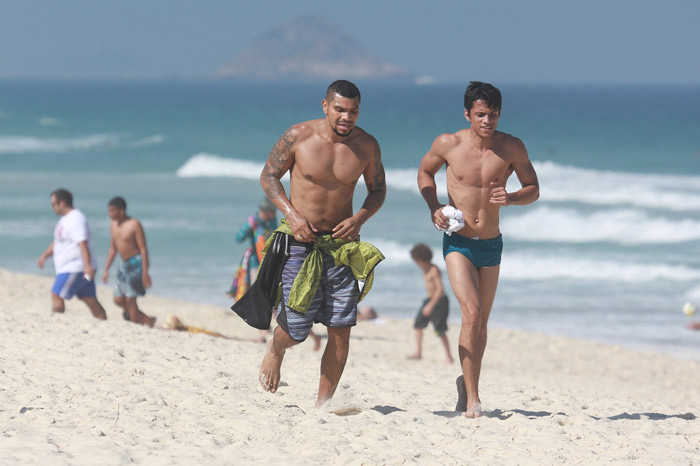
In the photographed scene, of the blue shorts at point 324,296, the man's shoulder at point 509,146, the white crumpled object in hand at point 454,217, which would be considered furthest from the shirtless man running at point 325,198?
the man's shoulder at point 509,146

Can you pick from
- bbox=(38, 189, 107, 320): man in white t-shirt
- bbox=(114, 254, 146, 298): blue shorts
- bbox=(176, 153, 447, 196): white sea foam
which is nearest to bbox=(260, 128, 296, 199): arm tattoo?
bbox=(38, 189, 107, 320): man in white t-shirt

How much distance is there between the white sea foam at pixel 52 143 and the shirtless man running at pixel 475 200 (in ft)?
120

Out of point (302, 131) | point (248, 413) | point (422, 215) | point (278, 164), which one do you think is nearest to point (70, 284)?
point (248, 413)

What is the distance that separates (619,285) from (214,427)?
1181 centimetres

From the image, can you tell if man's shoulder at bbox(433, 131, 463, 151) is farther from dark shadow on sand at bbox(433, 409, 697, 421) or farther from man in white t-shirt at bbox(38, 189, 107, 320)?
man in white t-shirt at bbox(38, 189, 107, 320)

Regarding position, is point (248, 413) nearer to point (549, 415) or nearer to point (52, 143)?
point (549, 415)

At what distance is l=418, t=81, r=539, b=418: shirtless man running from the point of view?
5.51 metres

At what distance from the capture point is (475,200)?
18.3ft

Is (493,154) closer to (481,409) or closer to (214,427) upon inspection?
(481,409)

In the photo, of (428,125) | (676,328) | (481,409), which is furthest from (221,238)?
(428,125)

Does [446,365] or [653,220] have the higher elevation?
[653,220]

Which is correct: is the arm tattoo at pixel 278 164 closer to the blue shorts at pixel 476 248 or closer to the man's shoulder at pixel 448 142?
the man's shoulder at pixel 448 142

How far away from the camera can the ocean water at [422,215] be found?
1402cm

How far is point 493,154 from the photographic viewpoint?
5586 millimetres
